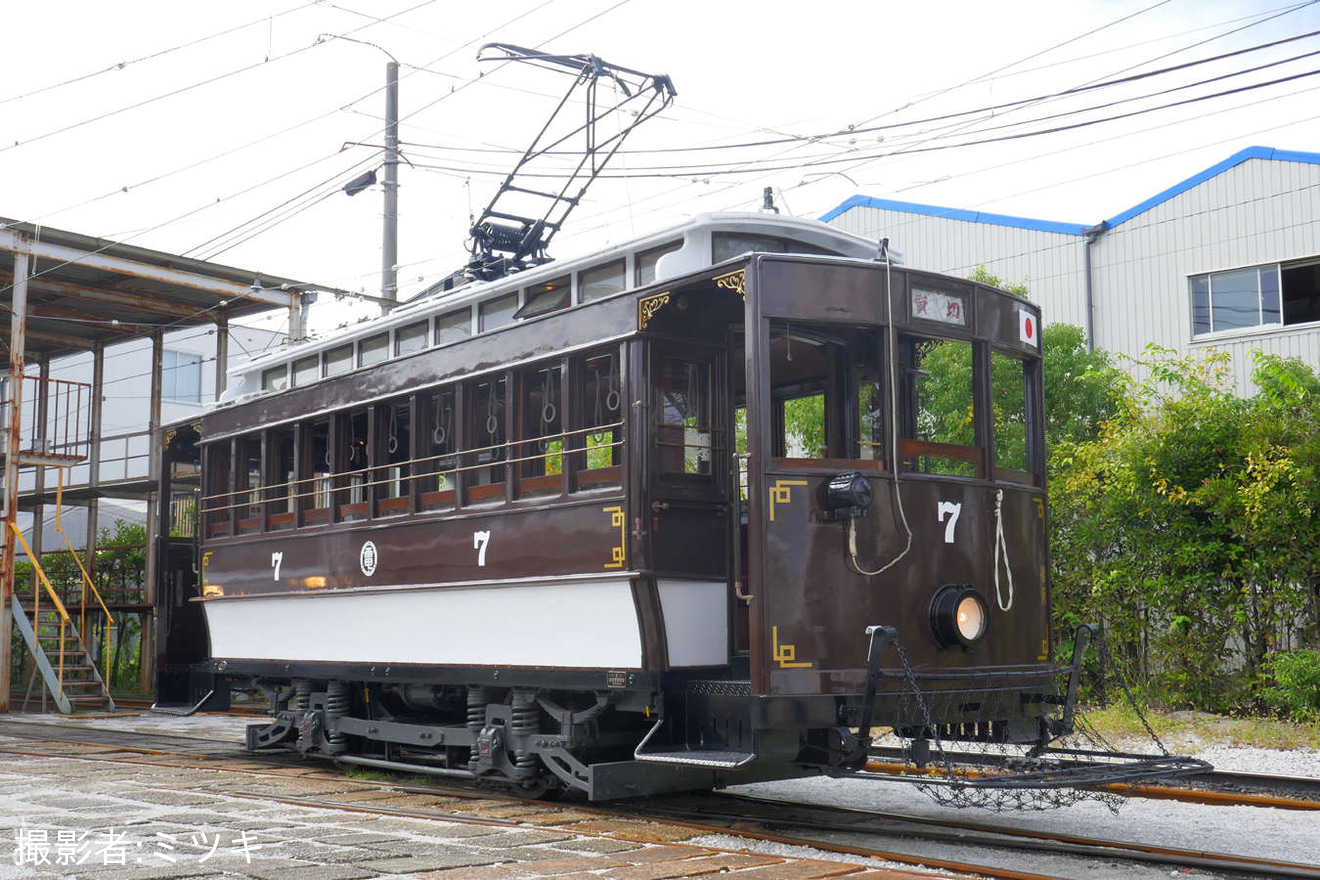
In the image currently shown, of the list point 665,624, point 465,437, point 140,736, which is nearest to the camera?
point 665,624

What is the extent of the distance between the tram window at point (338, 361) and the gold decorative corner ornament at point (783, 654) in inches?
Result: 198

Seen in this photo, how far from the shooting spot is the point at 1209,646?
41.6ft

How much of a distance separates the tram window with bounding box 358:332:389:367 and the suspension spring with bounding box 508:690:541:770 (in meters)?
3.01

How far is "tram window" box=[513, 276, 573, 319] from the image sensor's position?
8477 mm

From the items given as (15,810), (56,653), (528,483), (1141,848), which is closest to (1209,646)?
(1141,848)

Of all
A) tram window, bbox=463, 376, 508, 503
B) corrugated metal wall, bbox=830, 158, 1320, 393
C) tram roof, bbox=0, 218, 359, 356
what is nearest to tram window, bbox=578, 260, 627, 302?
tram window, bbox=463, 376, 508, 503

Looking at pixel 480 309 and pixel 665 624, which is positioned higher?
pixel 480 309

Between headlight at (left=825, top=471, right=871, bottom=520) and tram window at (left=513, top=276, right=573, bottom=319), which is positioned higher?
tram window at (left=513, top=276, right=573, bottom=319)

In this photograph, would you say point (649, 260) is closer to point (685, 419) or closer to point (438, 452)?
point (685, 419)

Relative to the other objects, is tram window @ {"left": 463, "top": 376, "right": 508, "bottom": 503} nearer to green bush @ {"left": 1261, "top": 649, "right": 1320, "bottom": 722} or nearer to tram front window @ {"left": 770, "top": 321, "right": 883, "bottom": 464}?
tram front window @ {"left": 770, "top": 321, "right": 883, "bottom": 464}

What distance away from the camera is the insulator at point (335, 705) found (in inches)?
404

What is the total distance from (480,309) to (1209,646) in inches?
311

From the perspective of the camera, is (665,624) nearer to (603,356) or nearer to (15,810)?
(603,356)

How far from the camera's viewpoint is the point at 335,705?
10.3m
